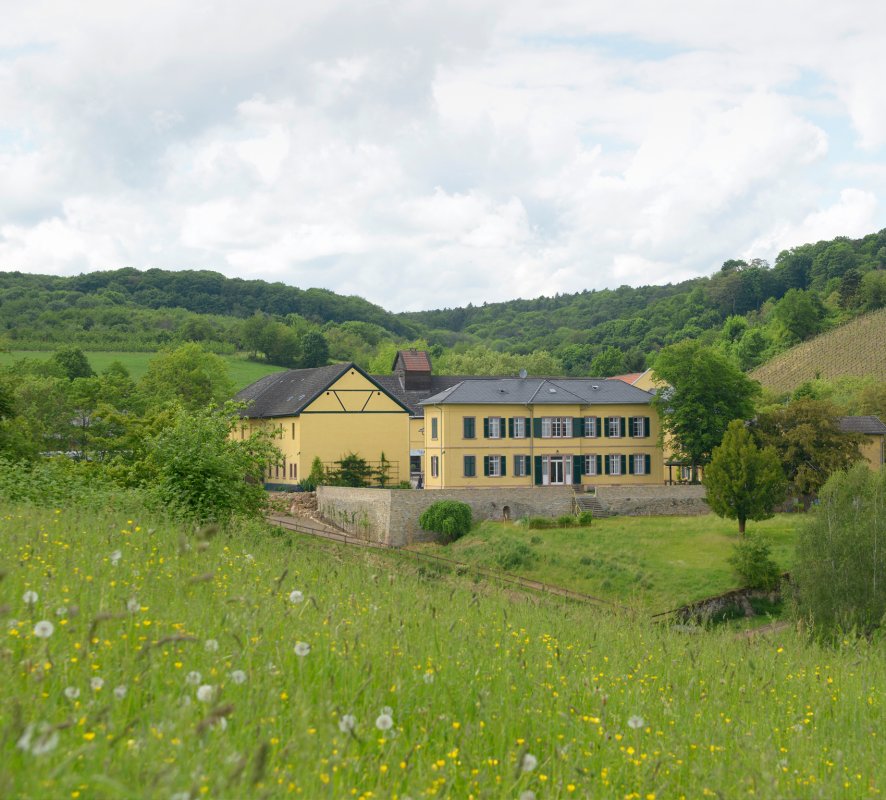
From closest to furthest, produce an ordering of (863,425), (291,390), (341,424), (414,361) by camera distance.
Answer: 1. (863,425)
2. (341,424)
3. (291,390)
4. (414,361)

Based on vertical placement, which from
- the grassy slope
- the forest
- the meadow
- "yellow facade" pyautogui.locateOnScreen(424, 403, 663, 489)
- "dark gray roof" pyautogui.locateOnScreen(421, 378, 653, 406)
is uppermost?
the forest

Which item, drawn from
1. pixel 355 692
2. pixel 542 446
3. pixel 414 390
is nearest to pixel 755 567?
pixel 542 446

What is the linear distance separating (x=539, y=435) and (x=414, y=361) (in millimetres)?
14236

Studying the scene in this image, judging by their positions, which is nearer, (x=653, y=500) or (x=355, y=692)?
(x=355, y=692)

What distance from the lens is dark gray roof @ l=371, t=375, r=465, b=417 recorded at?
194ft

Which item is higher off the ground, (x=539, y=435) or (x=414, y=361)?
(x=414, y=361)

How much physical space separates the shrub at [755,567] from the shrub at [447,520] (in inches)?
482

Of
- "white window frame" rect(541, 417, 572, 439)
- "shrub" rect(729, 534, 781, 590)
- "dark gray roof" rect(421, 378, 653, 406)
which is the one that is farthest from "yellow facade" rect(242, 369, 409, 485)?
"shrub" rect(729, 534, 781, 590)

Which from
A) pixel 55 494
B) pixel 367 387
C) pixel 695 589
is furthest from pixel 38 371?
pixel 55 494

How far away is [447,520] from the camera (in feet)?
146

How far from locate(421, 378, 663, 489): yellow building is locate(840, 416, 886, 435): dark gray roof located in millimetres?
9638

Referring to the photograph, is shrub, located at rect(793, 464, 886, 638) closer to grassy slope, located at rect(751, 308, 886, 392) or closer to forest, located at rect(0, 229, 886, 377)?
grassy slope, located at rect(751, 308, 886, 392)

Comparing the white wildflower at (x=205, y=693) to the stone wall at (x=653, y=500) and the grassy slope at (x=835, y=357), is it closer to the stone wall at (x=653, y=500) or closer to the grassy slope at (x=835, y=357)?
the stone wall at (x=653, y=500)

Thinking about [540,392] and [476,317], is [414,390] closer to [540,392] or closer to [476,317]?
[540,392]
